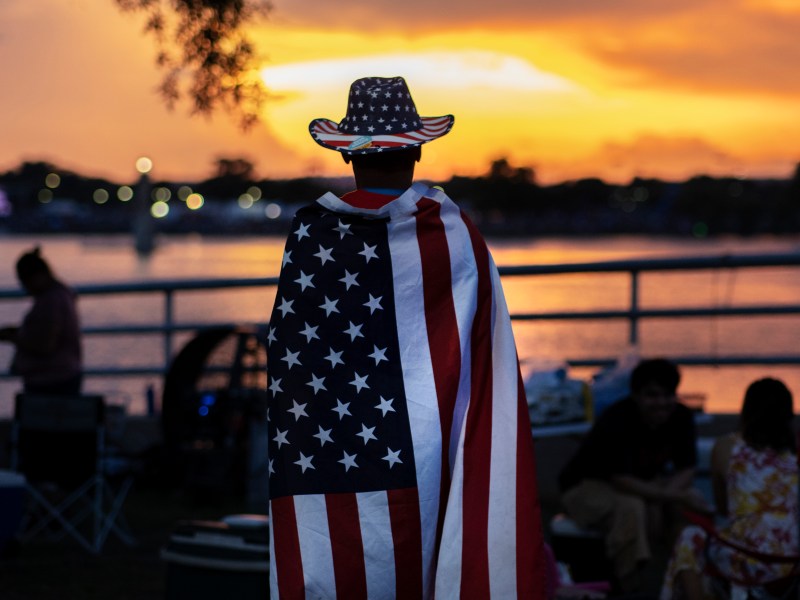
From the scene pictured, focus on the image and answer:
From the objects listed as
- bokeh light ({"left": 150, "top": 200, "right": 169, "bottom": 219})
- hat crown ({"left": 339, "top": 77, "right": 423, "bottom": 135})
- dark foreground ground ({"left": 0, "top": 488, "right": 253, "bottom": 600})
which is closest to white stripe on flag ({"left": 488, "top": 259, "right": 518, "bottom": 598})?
hat crown ({"left": 339, "top": 77, "right": 423, "bottom": 135})

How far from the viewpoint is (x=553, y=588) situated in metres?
5.23

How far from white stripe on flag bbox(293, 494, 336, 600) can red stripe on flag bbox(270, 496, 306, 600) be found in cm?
1

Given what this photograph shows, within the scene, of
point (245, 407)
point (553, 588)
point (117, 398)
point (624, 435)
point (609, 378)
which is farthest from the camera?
point (117, 398)

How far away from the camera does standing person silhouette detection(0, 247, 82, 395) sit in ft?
28.0

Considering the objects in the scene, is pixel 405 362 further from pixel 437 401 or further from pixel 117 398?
pixel 117 398

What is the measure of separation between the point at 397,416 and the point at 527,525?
1.35ft

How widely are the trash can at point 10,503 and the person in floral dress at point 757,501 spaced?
3203 mm

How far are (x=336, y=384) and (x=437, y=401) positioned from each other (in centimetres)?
25

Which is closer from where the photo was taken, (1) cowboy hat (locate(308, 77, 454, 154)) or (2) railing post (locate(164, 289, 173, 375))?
(1) cowboy hat (locate(308, 77, 454, 154))

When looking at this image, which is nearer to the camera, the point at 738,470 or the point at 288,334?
the point at 288,334

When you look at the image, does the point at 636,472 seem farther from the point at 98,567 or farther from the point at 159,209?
the point at 159,209

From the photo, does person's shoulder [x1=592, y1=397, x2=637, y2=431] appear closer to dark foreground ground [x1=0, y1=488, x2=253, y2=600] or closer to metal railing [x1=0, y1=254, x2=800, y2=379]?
dark foreground ground [x1=0, y1=488, x2=253, y2=600]

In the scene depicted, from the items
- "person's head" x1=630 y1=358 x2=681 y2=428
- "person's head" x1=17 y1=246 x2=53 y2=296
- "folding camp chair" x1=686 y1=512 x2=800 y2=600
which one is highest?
"person's head" x1=17 y1=246 x2=53 y2=296

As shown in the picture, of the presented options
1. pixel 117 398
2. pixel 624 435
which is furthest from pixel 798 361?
pixel 117 398
